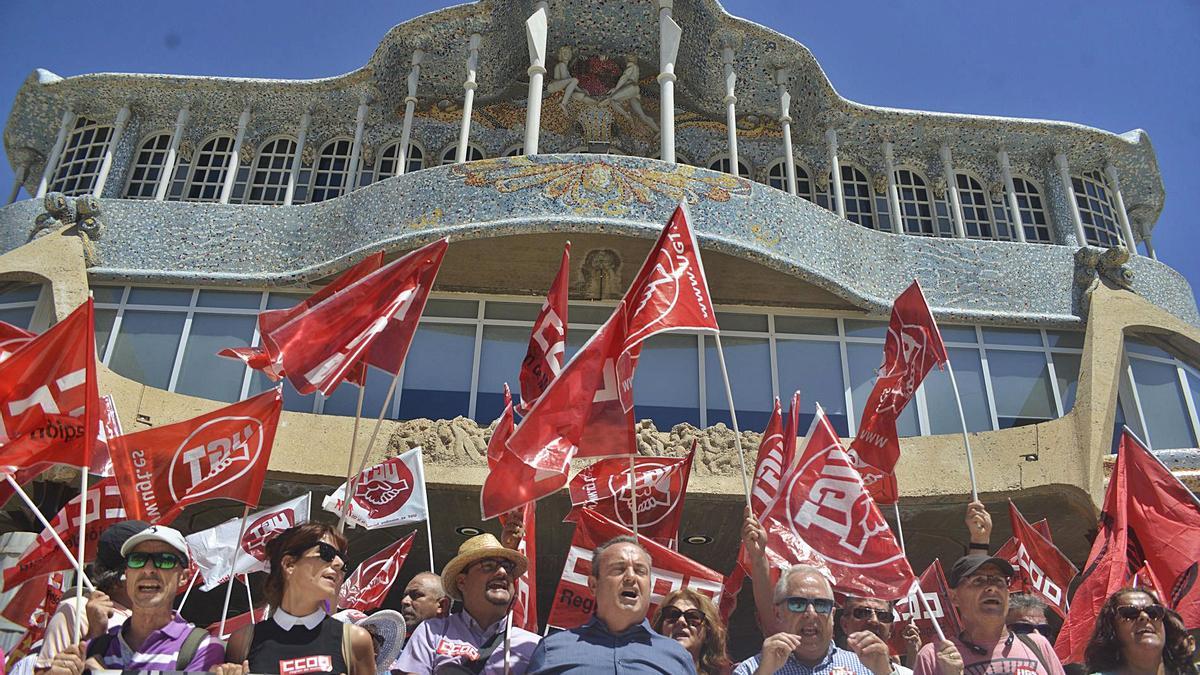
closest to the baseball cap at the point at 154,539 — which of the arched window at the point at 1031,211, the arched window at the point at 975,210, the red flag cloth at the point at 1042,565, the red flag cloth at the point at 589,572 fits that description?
the red flag cloth at the point at 589,572

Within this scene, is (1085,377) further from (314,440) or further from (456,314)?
(314,440)

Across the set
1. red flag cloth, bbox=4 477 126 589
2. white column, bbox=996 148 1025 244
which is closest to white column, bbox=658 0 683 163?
white column, bbox=996 148 1025 244

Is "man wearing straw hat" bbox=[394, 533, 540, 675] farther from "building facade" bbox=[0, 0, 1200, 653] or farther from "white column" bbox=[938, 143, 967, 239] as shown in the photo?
"white column" bbox=[938, 143, 967, 239]

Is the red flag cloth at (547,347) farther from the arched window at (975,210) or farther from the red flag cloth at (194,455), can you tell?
the arched window at (975,210)

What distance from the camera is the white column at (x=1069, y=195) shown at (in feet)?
61.5

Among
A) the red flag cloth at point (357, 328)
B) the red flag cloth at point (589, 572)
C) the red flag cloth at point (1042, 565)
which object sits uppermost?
the red flag cloth at point (357, 328)

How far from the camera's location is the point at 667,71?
17156mm

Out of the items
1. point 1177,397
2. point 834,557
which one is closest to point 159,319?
point 834,557

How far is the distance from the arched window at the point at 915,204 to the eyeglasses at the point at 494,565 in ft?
50.2

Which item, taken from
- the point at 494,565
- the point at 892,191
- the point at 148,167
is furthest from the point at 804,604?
the point at 148,167

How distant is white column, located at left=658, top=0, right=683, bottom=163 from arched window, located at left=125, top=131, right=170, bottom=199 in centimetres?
941

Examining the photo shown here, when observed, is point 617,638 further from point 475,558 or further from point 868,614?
point 868,614

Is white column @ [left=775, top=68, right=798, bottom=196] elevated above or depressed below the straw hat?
above

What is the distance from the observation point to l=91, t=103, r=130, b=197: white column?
1864cm
